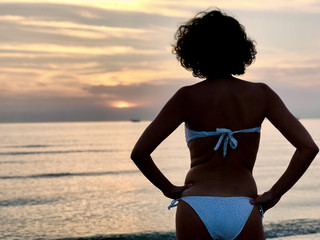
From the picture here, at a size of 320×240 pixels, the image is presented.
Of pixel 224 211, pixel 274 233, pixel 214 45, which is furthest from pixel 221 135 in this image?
pixel 274 233

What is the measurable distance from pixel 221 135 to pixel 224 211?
1.11 feet

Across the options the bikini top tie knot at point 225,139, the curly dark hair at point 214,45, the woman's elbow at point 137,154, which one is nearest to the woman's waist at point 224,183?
the bikini top tie knot at point 225,139

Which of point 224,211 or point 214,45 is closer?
point 224,211

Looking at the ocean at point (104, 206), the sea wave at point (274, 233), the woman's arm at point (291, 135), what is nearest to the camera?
the woman's arm at point (291, 135)

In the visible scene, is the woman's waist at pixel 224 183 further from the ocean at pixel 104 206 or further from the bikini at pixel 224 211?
the ocean at pixel 104 206

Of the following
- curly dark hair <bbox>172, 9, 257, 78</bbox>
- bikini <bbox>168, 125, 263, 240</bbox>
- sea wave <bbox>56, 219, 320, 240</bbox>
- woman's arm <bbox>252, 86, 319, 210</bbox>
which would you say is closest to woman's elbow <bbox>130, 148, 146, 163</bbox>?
bikini <bbox>168, 125, 263, 240</bbox>

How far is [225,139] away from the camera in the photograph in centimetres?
221

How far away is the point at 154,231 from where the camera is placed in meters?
12.1

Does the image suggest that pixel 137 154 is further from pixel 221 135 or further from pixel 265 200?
pixel 265 200

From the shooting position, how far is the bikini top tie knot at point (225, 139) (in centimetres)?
219

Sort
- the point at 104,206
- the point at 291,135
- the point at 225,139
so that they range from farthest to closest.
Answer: the point at 104,206, the point at 291,135, the point at 225,139

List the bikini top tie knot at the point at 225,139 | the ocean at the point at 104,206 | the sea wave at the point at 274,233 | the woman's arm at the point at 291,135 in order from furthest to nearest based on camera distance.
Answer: the ocean at the point at 104,206, the sea wave at the point at 274,233, the woman's arm at the point at 291,135, the bikini top tie knot at the point at 225,139

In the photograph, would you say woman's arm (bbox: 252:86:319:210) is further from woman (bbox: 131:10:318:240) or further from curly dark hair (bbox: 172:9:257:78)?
curly dark hair (bbox: 172:9:257:78)

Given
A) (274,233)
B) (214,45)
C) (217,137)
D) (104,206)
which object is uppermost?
(214,45)
